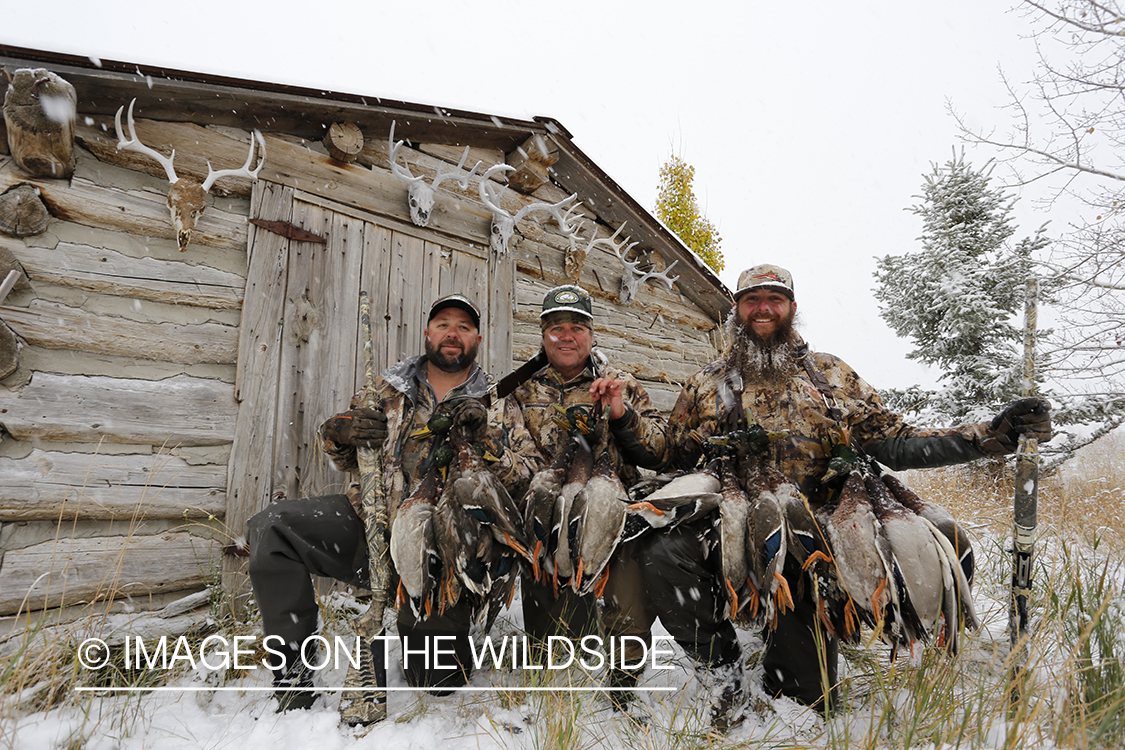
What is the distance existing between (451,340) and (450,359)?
127mm

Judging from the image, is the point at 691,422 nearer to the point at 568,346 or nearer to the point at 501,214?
the point at 568,346

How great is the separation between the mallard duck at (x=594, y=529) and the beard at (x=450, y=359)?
1226mm

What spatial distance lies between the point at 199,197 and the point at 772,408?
4.05 m

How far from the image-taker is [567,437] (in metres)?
3.38

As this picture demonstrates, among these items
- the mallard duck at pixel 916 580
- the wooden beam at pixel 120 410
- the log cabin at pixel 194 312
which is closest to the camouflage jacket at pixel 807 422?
the mallard duck at pixel 916 580

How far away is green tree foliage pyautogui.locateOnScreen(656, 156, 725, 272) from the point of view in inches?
800

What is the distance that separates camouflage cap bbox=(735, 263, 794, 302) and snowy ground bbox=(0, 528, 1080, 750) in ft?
6.78

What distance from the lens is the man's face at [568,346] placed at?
12.0 feet

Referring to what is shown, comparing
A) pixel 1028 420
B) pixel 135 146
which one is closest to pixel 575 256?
pixel 135 146

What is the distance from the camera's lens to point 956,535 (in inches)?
101

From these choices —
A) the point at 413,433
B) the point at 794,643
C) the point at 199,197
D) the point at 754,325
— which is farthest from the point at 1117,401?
the point at 199,197

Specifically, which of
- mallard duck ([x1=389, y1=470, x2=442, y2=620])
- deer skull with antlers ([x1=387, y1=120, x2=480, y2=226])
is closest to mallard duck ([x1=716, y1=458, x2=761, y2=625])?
mallard duck ([x1=389, y1=470, x2=442, y2=620])

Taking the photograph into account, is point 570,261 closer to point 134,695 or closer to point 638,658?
point 638,658

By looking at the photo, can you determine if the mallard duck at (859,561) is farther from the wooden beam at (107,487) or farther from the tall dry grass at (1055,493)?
the wooden beam at (107,487)
